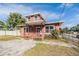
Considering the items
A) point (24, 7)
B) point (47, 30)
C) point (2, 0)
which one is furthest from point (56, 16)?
point (2, 0)

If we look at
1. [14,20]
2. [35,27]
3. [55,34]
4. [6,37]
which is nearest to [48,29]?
[55,34]

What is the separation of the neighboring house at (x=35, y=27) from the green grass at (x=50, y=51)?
35 centimetres

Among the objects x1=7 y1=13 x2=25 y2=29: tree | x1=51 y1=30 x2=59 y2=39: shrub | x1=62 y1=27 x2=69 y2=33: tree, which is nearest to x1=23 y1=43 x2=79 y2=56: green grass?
x1=51 y1=30 x2=59 y2=39: shrub

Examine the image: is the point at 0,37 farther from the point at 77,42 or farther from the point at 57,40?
the point at 77,42

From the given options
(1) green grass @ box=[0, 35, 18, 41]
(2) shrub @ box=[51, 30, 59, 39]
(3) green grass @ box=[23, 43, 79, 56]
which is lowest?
(3) green grass @ box=[23, 43, 79, 56]

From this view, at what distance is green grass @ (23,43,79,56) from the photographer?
5.33 m

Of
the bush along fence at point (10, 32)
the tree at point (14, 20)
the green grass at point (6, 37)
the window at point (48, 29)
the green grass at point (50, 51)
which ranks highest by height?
the tree at point (14, 20)

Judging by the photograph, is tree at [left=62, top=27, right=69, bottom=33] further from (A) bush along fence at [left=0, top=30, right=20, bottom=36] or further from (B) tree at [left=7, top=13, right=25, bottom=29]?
(A) bush along fence at [left=0, top=30, right=20, bottom=36]

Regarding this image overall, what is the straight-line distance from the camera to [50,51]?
5.37m

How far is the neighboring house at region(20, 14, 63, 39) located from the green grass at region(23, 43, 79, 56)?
35 centimetres

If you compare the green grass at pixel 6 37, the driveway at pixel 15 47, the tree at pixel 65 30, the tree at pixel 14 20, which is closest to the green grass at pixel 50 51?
the driveway at pixel 15 47

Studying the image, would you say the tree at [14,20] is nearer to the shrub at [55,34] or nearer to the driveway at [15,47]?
the driveway at [15,47]

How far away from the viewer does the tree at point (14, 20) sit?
5422 mm

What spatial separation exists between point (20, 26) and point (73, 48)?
1.43m
